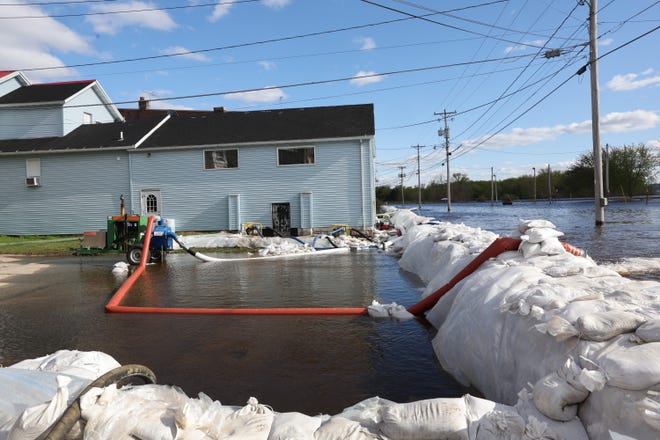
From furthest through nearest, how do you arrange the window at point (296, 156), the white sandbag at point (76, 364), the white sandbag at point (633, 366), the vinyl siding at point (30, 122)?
the vinyl siding at point (30, 122) → the window at point (296, 156) → the white sandbag at point (76, 364) → the white sandbag at point (633, 366)

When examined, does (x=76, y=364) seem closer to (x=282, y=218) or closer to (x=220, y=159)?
(x=282, y=218)

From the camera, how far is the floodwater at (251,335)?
3754 mm

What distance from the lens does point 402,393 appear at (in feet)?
11.7

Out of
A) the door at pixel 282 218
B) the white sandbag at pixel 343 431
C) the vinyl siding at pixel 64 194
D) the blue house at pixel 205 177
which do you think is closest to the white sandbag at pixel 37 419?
the white sandbag at pixel 343 431

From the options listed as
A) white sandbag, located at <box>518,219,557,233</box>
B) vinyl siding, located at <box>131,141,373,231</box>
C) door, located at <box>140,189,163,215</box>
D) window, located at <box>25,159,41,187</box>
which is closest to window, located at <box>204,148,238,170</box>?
vinyl siding, located at <box>131,141,373,231</box>

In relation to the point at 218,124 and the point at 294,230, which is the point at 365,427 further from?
the point at 218,124

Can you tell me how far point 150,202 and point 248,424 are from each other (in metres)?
21.2

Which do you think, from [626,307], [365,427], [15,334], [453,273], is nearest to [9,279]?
[15,334]

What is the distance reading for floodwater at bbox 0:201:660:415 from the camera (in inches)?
148

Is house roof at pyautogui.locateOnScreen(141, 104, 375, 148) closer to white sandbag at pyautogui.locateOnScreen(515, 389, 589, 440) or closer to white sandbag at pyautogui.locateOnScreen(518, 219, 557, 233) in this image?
white sandbag at pyautogui.locateOnScreen(518, 219, 557, 233)

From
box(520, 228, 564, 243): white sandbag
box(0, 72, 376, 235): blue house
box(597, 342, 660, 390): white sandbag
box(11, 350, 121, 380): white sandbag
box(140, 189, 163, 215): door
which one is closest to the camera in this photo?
box(597, 342, 660, 390): white sandbag

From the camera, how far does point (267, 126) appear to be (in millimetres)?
22688

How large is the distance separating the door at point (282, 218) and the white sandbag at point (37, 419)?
18.9m

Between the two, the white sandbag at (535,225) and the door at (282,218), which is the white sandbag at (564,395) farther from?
the door at (282,218)
